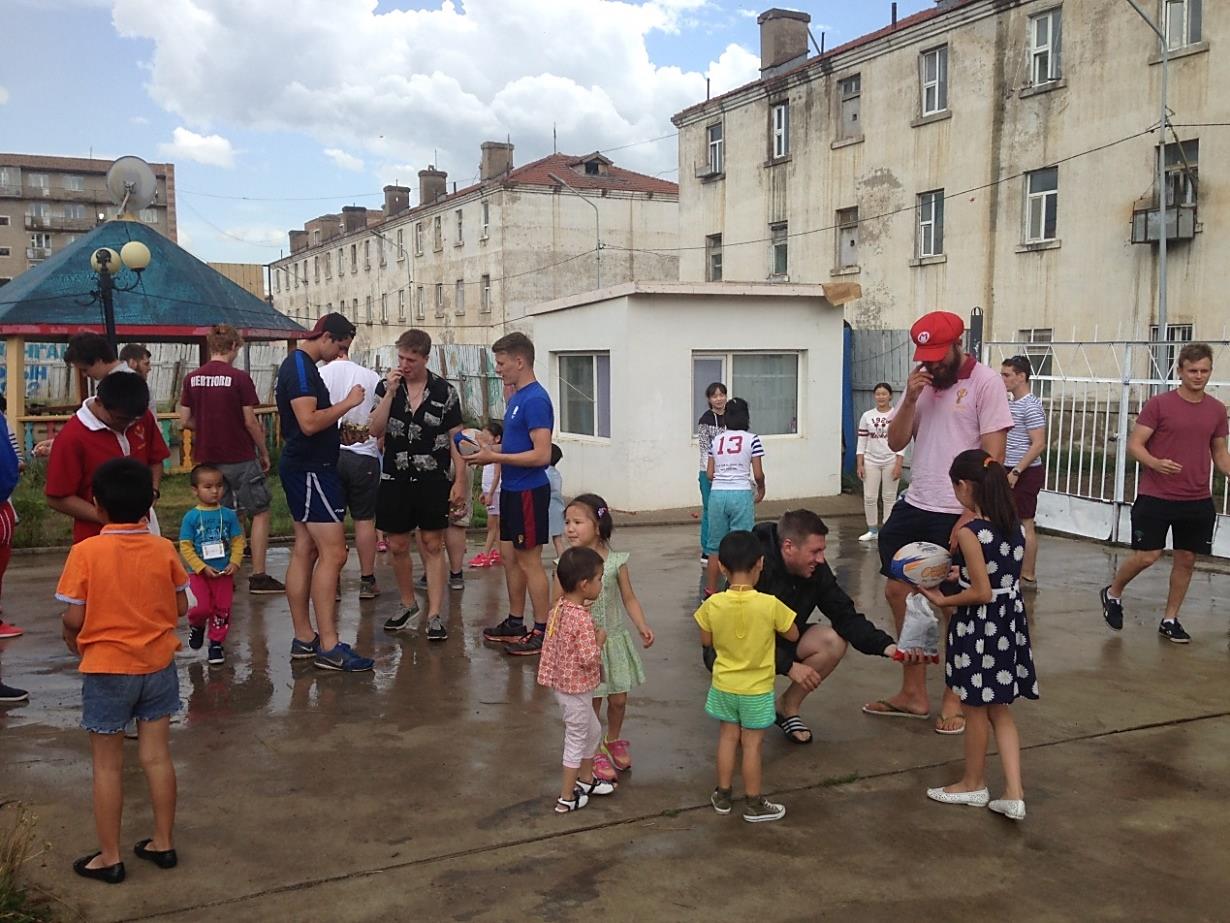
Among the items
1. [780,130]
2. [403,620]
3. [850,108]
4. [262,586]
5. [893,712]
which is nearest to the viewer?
[893,712]

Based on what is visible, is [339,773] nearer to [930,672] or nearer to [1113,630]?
[930,672]

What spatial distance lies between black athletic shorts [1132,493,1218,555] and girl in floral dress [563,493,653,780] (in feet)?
13.3

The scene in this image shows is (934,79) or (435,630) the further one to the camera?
(934,79)

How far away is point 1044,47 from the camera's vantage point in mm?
20953

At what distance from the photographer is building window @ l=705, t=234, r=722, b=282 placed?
101 feet

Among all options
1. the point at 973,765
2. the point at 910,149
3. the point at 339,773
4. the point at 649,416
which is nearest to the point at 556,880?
the point at 339,773

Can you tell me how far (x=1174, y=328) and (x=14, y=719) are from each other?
19706 millimetres

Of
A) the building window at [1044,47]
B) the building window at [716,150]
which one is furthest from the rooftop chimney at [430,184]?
the building window at [1044,47]

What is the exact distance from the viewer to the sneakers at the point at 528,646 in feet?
20.9

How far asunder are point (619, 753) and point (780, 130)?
2580 centimetres

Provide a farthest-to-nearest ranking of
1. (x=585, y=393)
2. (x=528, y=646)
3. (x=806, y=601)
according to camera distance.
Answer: (x=585, y=393) < (x=528, y=646) < (x=806, y=601)

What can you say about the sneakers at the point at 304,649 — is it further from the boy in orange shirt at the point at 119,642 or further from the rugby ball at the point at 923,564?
the rugby ball at the point at 923,564

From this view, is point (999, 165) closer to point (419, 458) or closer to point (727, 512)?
point (727, 512)

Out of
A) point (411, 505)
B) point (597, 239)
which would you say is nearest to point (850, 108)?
point (597, 239)
